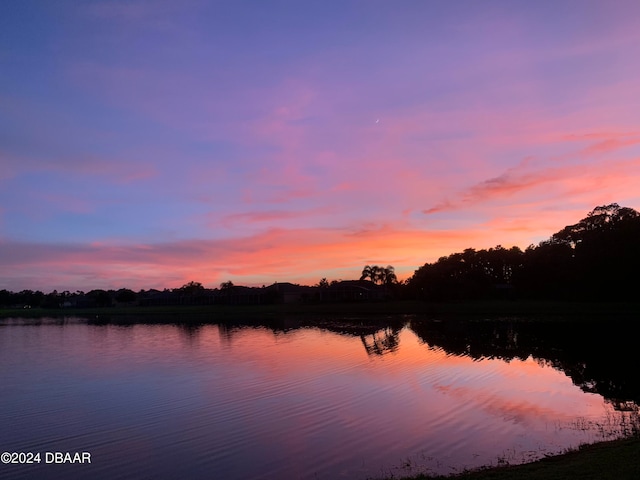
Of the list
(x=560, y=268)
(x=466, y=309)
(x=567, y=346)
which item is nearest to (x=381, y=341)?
(x=567, y=346)

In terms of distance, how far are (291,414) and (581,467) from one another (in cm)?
1052

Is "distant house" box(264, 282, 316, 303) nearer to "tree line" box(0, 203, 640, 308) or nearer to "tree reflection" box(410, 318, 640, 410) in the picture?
"tree line" box(0, 203, 640, 308)

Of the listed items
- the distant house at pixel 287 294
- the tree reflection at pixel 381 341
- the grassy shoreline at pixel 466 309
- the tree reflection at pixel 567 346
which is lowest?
the tree reflection at pixel 567 346

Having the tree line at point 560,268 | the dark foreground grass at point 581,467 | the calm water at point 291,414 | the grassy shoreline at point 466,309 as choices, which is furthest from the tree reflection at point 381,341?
the tree line at point 560,268

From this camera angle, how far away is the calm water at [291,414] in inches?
511

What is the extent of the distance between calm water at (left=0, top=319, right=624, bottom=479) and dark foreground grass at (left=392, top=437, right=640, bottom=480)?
1337 millimetres

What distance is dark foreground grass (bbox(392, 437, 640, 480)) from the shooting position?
30.8 feet

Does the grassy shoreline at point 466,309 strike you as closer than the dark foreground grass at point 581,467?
No

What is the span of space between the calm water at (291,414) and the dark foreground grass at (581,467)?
52.7 inches

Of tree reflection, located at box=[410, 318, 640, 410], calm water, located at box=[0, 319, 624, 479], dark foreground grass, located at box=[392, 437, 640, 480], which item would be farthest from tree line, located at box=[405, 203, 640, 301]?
dark foreground grass, located at box=[392, 437, 640, 480]

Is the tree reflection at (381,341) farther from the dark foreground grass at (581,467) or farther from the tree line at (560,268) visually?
the tree line at (560,268)

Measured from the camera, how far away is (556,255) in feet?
299

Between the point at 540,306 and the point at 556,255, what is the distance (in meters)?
17.4

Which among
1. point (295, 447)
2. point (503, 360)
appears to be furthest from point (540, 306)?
point (295, 447)
